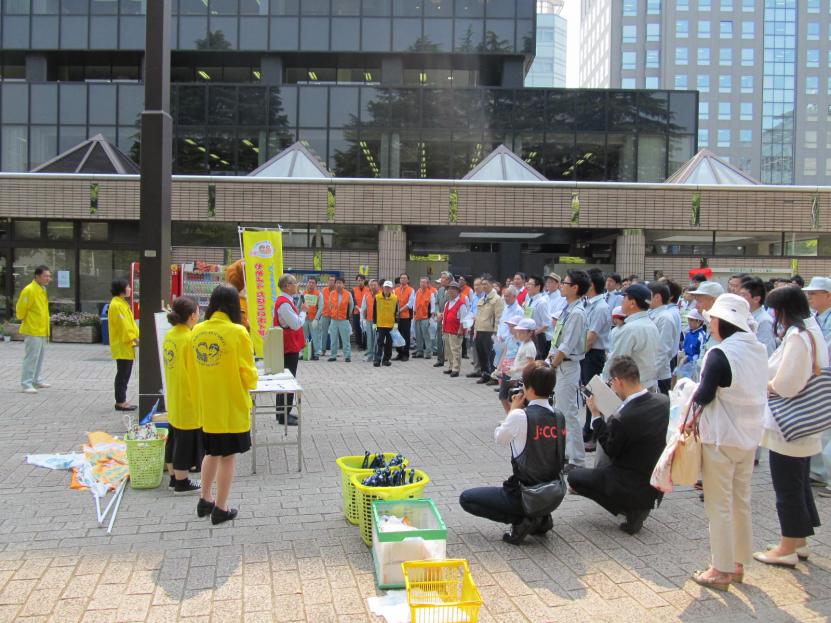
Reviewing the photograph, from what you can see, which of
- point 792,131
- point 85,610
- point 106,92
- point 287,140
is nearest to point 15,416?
point 85,610

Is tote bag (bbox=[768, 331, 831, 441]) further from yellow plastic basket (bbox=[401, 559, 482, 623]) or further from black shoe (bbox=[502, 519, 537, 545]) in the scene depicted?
yellow plastic basket (bbox=[401, 559, 482, 623])

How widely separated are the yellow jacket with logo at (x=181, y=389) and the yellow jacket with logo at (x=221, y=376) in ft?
1.62

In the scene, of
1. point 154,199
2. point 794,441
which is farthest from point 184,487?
point 794,441

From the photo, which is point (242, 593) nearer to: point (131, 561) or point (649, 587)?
point (131, 561)

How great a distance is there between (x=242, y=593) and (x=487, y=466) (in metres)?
3.25

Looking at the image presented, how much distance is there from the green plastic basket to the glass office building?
20.8 metres

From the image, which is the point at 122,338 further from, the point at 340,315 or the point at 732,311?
the point at 732,311

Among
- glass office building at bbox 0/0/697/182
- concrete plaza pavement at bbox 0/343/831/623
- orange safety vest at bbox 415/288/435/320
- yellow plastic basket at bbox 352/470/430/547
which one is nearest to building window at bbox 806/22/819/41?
glass office building at bbox 0/0/697/182

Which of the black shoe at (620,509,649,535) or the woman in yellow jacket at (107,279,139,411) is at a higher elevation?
the woman in yellow jacket at (107,279,139,411)

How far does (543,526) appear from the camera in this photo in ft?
16.1

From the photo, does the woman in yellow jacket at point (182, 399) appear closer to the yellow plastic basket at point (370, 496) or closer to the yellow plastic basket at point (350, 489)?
the yellow plastic basket at point (350, 489)

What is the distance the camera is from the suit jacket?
4.98m

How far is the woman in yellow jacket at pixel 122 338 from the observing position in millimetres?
9188

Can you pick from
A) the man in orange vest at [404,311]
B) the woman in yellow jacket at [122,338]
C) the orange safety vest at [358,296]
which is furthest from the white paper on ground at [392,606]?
the orange safety vest at [358,296]
